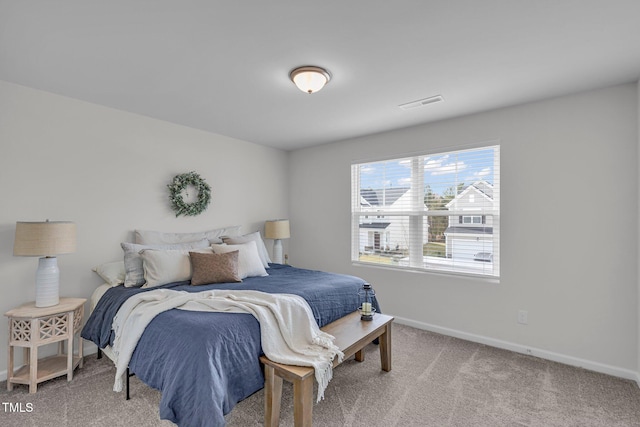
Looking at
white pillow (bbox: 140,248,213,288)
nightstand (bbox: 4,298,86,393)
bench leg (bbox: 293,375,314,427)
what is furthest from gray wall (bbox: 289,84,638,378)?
nightstand (bbox: 4,298,86,393)

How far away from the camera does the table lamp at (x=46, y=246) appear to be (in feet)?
7.43

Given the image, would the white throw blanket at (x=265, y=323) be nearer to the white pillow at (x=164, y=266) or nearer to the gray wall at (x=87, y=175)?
the white pillow at (x=164, y=266)

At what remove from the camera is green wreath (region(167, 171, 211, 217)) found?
353 cm

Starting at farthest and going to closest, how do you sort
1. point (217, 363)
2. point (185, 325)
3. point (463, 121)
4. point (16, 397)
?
point (463, 121) < point (16, 397) < point (185, 325) < point (217, 363)

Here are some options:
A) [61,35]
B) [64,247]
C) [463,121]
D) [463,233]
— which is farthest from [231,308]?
[463,121]

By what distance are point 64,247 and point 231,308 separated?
4.93 feet

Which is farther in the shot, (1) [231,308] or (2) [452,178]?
(2) [452,178]

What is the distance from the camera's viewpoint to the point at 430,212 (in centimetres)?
358

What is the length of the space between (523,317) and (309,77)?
2968 millimetres

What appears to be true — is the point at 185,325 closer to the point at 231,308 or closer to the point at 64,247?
the point at 231,308

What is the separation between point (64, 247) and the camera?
239cm

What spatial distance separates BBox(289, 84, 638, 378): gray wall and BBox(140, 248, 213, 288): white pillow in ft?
8.45

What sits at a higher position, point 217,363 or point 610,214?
point 610,214

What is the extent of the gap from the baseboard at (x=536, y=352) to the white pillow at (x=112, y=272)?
10.2ft
